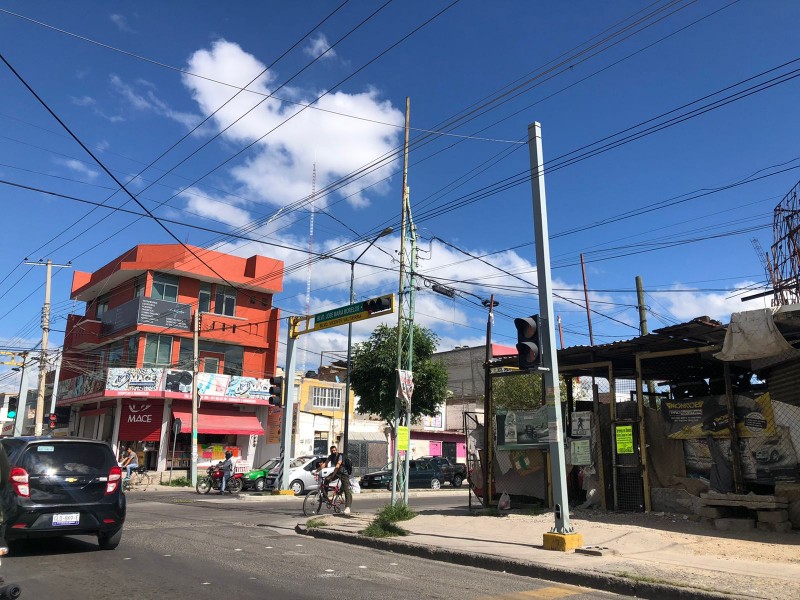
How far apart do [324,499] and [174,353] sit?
23.4 m

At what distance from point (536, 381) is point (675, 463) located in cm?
2698

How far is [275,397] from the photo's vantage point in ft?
67.8

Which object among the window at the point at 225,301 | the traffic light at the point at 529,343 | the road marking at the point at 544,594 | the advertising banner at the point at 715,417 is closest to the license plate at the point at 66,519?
the road marking at the point at 544,594

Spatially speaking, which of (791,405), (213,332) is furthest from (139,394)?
(791,405)

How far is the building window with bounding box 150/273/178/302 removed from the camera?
3578cm

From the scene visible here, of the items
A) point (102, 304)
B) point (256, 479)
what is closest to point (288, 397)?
point (256, 479)

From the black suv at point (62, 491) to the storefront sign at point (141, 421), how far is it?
26.3 m

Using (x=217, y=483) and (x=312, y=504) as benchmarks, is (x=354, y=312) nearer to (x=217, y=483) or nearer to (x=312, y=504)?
(x=312, y=504)

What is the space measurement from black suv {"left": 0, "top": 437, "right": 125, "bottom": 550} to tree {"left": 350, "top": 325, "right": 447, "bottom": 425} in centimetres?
2076

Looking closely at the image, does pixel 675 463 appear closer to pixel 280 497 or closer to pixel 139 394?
pixel 280 497

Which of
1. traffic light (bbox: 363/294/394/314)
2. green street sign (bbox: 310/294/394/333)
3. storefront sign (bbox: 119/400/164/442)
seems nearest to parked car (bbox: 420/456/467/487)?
storefront sign (bbox: 119/400/164/442)

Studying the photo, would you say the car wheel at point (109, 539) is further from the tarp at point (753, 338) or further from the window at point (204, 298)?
the window at point (204, 298)

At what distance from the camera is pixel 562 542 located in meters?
8.80

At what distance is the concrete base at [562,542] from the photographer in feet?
28.8
